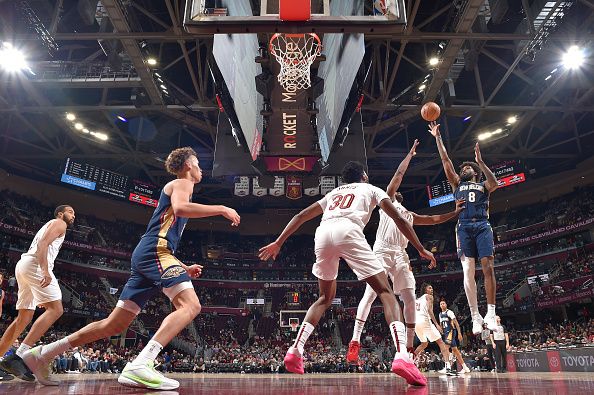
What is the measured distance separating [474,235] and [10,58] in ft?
51.0

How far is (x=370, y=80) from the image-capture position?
18203mm

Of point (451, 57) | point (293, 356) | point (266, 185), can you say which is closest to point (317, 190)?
point (266, 185)

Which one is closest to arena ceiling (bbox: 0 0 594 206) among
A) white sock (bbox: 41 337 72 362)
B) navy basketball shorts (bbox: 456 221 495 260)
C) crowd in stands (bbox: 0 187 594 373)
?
crowd in stands (bbox: 0 187 594 373)

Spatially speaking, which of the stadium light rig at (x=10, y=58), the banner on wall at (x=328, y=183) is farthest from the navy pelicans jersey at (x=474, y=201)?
the stadium light rig at (x=10, y=58)

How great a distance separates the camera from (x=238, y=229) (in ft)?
125

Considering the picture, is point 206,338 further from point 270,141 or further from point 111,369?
point 270,141

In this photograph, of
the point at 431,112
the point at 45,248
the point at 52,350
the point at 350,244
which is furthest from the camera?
the point at 431,112

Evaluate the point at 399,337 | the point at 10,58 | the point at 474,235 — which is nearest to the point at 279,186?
the point at 10,58

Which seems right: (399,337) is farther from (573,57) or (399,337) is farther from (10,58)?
(10,58)

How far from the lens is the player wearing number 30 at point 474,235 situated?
19.6 feet

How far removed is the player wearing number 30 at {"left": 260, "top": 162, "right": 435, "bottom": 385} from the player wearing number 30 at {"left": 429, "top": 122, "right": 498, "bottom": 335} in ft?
5.16

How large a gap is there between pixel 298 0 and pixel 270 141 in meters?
8.78

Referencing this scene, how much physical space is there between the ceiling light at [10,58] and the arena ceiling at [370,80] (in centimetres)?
32

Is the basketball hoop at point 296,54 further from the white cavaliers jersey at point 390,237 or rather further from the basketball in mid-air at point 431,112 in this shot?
the white cavaliers jersey at point 390,237
